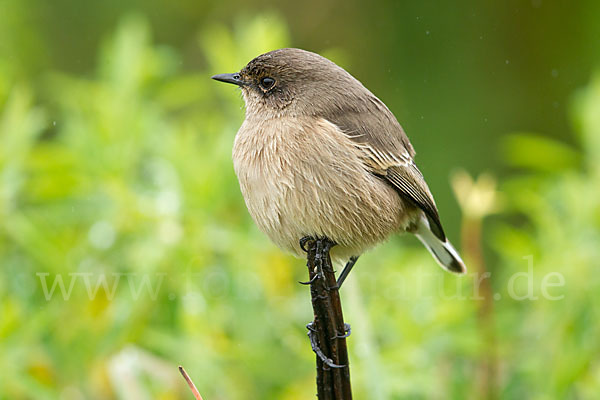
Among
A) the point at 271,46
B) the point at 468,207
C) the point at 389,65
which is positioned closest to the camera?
the point at 468,207

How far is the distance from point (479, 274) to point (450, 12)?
9.31 ft

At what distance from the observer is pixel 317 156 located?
9.32 feet

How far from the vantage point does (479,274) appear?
376 centimetres

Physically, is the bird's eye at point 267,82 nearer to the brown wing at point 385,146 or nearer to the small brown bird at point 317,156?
the small brown bird at point 317,156

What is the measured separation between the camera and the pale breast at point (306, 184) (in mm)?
2803

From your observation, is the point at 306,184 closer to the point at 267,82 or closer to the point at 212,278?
the point at 267,82

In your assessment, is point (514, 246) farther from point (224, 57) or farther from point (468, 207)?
point (224, 57)

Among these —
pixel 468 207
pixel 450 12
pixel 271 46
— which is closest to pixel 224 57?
pixel 271 46

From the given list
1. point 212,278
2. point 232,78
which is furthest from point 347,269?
point 232,78

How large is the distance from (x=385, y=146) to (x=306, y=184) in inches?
18.0

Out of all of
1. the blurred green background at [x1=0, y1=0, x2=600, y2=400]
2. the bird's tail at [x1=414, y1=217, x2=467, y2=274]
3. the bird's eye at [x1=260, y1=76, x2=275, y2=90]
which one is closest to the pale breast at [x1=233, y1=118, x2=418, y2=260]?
the bird's eye at [x1=260, y1=76, x2=275, y2=90]

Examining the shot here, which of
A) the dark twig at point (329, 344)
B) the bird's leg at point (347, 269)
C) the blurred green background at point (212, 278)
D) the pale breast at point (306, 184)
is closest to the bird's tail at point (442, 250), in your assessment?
the blurred green background at point (212, 278)

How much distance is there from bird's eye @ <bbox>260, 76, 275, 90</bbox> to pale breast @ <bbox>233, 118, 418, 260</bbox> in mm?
125

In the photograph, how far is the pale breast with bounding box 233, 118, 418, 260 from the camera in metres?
2.80
